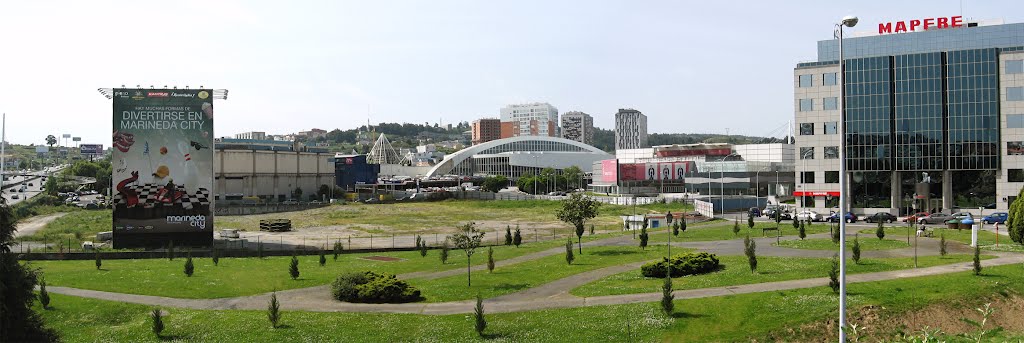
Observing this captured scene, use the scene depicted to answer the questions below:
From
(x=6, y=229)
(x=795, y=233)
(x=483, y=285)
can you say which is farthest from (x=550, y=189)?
(x=6, y=229)

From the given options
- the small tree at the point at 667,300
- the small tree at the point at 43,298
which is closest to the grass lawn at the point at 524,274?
the small tree at the point at 667,300

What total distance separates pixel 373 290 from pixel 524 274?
10.9 meters

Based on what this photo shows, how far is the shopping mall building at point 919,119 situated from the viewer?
87.8 meters

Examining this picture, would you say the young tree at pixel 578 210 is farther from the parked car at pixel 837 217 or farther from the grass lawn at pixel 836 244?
the parked car at pixel 837 217

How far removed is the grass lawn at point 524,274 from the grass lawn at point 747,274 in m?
3.72

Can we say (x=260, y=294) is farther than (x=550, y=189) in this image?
No

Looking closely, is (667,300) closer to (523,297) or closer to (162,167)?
(523,297)

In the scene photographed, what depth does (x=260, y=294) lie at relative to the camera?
4100cm

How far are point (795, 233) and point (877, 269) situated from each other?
2398 cm

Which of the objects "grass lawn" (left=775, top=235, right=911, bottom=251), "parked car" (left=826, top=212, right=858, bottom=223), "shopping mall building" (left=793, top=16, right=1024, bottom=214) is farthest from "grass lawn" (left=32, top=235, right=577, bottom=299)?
"shopping mall building" (left=793, top=16, right=1024, bottom=214)

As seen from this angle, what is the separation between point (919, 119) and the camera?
91312 mm

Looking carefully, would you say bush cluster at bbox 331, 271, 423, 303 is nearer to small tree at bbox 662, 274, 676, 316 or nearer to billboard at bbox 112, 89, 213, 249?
small tree at bbox 662, 274, 676, 316

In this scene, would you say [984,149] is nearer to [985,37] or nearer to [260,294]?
[985,37]

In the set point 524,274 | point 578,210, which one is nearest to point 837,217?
point 578,210
